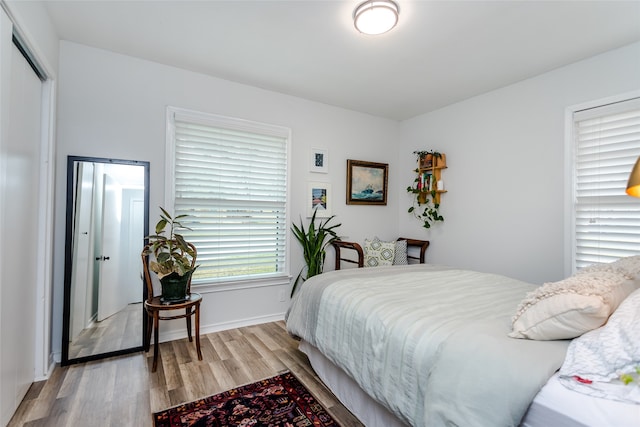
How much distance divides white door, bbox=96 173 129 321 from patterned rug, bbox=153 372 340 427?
3.97 feet

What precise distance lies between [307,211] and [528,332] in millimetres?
2598

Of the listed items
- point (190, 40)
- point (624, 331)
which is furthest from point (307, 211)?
point (624, 331)

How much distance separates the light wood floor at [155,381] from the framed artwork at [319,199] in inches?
58.4

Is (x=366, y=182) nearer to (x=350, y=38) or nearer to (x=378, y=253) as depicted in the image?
(x=378, y=253)

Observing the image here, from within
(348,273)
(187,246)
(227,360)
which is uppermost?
(187,246)

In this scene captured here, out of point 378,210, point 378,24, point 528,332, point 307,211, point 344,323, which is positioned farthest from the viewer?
point 378,210

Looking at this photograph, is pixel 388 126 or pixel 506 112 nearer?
pixel 506 112

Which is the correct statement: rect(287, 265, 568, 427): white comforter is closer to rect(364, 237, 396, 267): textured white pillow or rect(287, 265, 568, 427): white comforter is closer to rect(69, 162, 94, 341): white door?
rect(364, 237, 396, 267): textured white pillow

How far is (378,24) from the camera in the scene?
1.92m

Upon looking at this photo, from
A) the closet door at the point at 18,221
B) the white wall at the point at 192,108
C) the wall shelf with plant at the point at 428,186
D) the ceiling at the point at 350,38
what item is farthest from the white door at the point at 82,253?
the wall shelf with plant at the point at 428,186

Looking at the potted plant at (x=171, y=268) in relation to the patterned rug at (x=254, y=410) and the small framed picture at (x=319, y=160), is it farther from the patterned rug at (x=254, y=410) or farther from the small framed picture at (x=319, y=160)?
the small framed picture at (x=319, y=160)

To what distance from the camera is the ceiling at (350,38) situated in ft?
6.33

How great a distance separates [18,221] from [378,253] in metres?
3.10

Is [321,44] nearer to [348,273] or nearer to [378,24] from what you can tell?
[378,24]
